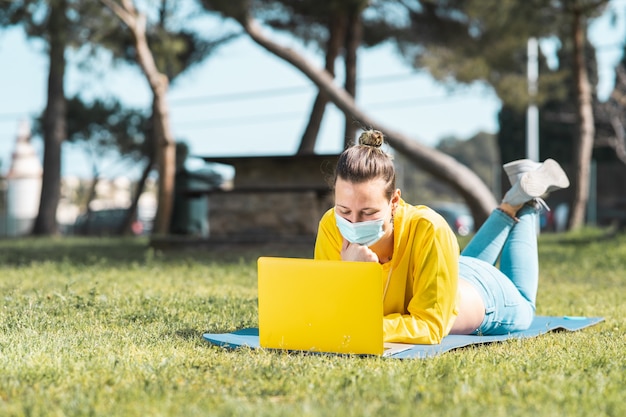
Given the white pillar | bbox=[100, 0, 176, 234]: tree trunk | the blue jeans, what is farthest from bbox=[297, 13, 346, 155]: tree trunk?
the white pillar

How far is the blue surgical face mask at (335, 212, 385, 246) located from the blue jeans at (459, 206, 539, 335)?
0.71 m

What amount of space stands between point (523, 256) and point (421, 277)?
1291 mm

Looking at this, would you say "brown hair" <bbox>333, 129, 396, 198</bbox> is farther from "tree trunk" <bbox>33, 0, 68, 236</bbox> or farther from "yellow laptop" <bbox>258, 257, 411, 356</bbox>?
"tree trunk" <bbox>33, 0, 68, 236</bbox>

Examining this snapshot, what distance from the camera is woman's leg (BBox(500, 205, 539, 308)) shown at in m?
4.54

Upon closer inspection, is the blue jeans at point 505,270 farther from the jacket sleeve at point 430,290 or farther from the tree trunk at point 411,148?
the tree trunk at point 411,148

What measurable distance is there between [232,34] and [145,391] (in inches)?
634

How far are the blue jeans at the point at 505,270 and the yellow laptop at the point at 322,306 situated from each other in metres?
0.78

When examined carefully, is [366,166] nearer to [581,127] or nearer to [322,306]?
[322,306]

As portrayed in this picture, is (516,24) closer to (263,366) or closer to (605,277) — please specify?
(605,277)

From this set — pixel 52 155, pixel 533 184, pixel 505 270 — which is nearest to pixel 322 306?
pixel 505 270

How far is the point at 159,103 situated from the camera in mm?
15688

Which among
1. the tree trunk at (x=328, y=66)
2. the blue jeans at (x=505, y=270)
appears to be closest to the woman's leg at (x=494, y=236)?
the blue jeans at (x=505, y=270)

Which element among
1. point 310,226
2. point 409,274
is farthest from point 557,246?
point 409,274

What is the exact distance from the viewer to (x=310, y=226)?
1232 centimetres
